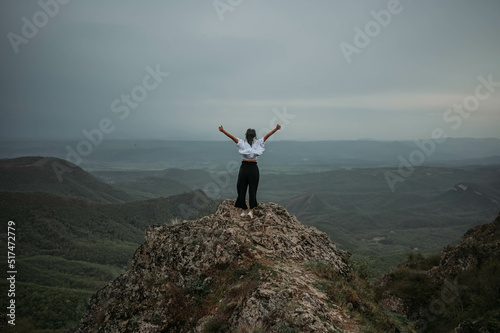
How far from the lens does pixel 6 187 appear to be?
483ft

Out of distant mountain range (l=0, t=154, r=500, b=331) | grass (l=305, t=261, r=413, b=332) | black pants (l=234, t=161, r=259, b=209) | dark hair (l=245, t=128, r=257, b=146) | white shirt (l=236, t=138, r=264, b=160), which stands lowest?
distant mountain range (l=0, t=154, r=500, b=331)

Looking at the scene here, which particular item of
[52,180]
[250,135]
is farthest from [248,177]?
[52,180]

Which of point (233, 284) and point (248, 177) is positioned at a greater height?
point (248, 177)

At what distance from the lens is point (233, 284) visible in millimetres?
8023

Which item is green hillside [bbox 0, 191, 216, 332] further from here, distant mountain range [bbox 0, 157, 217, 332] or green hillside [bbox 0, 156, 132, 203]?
green hillside [bbox 0, 156, 132, 203]

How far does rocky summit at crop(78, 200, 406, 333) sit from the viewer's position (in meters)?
6.84

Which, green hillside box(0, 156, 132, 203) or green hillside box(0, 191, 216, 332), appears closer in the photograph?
green hillside box(0, 191, 216, 332)

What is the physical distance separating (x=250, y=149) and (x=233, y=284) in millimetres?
4502

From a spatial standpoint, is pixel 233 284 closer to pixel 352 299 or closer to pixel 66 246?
pixel 352 299

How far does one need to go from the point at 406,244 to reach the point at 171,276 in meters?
138

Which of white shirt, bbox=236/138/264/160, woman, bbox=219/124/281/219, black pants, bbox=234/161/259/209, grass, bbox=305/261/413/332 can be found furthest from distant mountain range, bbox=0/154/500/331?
grass, bbox=305/261/413/332

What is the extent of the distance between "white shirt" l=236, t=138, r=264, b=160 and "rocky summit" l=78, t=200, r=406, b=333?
7.30 feet

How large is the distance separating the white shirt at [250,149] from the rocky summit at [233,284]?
222 centimetres

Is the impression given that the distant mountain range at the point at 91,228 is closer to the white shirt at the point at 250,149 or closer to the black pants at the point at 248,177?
the black pants at the point at 248,177
